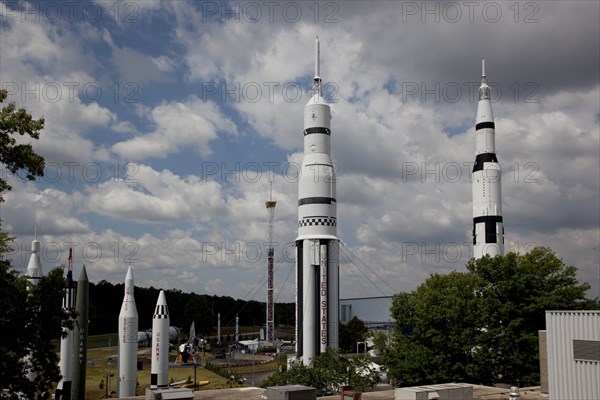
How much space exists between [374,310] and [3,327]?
116968 mm

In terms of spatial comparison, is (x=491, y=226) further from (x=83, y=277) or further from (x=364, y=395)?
(x=83, y=277)

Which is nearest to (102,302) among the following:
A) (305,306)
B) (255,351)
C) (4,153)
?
(255,351)

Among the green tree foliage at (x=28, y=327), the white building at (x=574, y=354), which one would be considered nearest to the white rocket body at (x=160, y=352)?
the green tree foliage at (x=28, y=327)

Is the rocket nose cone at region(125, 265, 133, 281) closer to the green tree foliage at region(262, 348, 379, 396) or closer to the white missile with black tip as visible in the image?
the white missile with black tip

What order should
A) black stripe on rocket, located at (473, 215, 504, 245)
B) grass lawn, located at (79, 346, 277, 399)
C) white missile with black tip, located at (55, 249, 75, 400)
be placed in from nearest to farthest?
white missile with black tip, located at (55, 249, 75, 400), black stripe on rocket, located at (473, 215, 504, 245), grass lawn, located at (79, 346, 277, 399)

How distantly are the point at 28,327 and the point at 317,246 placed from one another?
22.1 m

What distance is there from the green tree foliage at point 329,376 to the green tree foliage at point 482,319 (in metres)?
4.72

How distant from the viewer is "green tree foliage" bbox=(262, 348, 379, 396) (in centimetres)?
3425

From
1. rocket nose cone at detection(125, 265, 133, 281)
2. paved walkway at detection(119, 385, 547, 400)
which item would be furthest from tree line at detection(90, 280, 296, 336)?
paved walkway at detection(119, 385, 547, 400)

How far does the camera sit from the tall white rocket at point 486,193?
50344 mm

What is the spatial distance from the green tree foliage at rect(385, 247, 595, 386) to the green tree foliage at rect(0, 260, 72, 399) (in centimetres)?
2341

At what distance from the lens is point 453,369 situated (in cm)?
3844

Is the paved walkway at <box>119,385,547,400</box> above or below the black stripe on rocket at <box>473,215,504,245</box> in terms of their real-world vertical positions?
below

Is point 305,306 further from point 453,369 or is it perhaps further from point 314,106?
point 314,106
